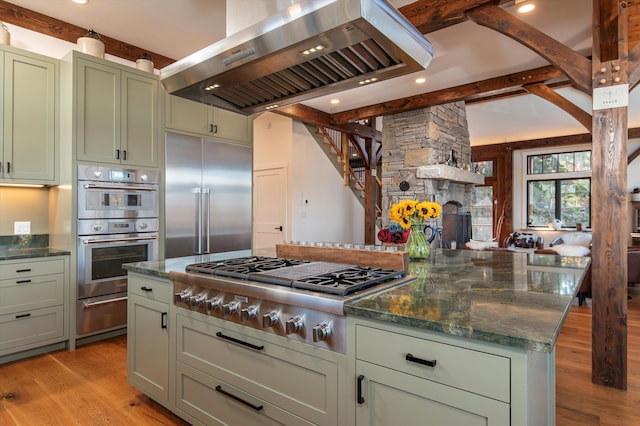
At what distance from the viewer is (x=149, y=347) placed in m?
2.08

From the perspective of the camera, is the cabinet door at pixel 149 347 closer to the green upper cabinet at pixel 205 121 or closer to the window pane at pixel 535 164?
the green upper cabinet at pixel 205 121

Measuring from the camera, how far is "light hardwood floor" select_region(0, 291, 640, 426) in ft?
6.82

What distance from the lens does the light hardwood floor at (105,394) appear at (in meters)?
2.08

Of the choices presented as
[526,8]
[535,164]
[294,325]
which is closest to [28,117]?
[294,325]

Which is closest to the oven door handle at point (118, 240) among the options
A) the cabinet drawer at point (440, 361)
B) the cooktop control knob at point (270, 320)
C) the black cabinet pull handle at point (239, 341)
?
the black cabinet pull handle at point (239, 341)

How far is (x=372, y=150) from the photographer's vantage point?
7945 mm

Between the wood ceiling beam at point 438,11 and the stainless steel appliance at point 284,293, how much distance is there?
2.46 m

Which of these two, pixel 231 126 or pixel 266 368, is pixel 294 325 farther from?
pixel 231 126

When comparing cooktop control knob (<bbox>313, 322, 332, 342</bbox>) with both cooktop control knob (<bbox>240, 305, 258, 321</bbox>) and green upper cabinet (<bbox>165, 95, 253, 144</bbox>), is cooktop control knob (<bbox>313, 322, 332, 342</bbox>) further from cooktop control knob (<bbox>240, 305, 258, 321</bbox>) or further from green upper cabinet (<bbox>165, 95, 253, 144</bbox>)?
green upper cabinet (<bbox>165, 95, 253, 144</bbox>)

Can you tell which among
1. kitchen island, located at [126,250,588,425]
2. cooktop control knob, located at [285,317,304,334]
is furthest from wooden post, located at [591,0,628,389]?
cooktop control knob, located at [285,317,304,334]

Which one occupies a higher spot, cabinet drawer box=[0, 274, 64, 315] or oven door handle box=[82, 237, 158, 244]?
oven door handle box=[82, 237, 158, 244]

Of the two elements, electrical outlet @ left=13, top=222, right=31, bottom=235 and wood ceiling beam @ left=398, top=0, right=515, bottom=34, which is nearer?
wood ceiling beam @ left=398, top=0, right=515, bottom=34

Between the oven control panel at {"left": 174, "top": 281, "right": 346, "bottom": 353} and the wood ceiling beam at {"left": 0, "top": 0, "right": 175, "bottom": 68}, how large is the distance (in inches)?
125

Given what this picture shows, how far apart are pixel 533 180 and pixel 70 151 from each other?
9.58m
